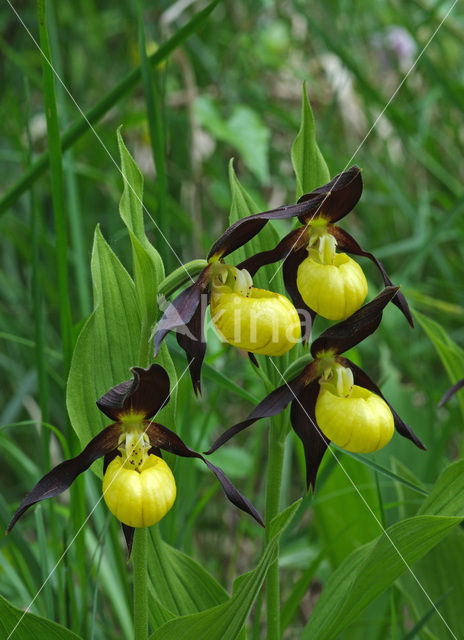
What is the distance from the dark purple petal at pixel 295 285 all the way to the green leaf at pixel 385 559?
9.2 inches

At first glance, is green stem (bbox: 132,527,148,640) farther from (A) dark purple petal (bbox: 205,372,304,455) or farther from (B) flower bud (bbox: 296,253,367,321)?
(B) flower bud (bbox: 296,253,367,321)

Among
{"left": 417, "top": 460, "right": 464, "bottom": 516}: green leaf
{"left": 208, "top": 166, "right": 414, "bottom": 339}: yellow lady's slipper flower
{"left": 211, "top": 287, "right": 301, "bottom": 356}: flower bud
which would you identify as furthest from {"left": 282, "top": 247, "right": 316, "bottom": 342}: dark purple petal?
{"left": 417, "top": 460, "right": 464, "bottom": 516}: green leaf

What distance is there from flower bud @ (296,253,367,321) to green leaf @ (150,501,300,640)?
22 centimetres

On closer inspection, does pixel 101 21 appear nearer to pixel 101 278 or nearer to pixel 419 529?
pixel 101 278

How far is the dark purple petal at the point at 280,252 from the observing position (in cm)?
73

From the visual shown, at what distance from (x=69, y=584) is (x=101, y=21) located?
2.07 metres

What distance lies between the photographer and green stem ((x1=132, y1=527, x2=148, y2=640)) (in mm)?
658

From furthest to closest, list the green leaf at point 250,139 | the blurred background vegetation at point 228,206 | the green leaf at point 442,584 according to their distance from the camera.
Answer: the green leaf at point 250,139, the blurred background vegetation at point 228,206, the green leaf at point 442,584

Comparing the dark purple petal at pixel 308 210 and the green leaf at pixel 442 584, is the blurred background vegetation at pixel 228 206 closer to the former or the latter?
the green leaf at pixel 442 584

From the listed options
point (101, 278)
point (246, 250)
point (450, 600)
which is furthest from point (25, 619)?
point (450, 600)

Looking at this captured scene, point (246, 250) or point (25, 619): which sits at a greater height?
point (246, 250)

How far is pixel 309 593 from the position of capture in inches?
52.0

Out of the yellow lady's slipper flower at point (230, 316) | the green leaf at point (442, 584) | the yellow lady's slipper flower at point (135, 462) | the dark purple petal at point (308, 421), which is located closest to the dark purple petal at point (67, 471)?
the yellow lady's slipper flower at point (135, 462)

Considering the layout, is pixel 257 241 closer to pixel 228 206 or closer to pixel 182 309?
pixel 182 309
